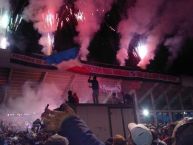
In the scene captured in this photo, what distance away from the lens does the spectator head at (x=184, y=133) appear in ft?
6.75

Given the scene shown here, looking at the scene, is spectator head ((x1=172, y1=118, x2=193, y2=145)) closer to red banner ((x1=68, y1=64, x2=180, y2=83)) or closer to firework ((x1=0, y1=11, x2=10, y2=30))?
red banner ((x1=68, y1=64, x2=180, y2=83))

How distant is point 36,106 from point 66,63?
5.08 meters

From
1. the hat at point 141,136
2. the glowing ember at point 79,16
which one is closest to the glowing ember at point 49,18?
the glowing ember at point 79,16

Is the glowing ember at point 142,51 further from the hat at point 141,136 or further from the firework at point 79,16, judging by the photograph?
the hat at point 141,136

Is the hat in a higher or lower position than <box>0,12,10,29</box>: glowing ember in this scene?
lower

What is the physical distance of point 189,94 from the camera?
20281mm

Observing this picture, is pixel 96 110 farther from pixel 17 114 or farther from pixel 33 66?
pixel 17 114

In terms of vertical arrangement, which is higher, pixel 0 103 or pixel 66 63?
pixel 66 63

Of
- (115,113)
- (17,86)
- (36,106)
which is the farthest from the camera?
(36,106)

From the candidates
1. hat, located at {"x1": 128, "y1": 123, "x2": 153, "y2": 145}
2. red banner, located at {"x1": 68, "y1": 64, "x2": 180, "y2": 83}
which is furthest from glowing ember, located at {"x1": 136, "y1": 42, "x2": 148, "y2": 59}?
hat, located at {"x1": 128, "y1": 123, "x2": 153, "y2": 145}

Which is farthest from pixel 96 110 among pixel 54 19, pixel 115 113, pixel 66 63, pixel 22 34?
pixel 22 34

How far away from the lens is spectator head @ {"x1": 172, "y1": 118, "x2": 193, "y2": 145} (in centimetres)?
206

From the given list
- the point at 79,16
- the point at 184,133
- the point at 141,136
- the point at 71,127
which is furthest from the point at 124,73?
the point at 71,127

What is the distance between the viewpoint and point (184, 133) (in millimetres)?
2084
